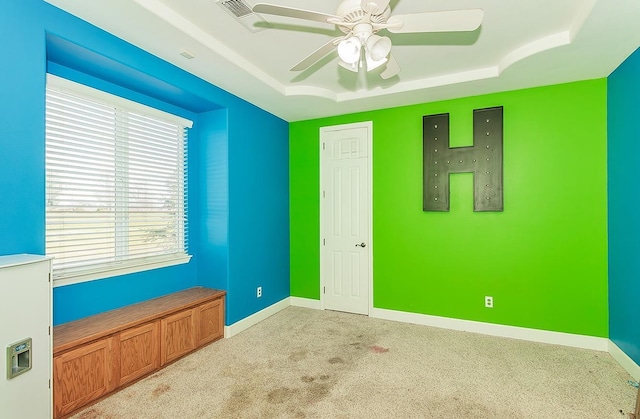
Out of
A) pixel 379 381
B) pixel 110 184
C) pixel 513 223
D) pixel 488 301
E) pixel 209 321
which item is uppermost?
pixel 110 184

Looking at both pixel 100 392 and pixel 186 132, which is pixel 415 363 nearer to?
pixel 100 392

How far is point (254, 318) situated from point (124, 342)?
1580 millimetres

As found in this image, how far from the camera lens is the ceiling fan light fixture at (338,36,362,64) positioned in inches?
66.6

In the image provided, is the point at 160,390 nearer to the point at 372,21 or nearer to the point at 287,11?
the point at 287,11

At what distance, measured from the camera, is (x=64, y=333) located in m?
2.16

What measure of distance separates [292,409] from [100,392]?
1411mm

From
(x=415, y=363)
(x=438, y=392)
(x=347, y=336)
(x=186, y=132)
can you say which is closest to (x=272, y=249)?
(x=347, y=336)

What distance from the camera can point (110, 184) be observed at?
268 cm

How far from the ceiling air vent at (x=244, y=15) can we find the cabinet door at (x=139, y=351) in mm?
2511

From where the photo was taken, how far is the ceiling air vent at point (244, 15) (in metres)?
2.02

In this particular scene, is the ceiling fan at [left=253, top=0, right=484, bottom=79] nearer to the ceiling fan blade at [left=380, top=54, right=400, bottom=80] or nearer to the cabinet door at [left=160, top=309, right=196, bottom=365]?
the ceiling fan blade at [left=380, top=54, right=400, bottom=80]

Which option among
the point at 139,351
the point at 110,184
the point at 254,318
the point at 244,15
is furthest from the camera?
the point at 254,318

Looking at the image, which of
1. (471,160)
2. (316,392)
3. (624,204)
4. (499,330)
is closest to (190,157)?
(316,392)

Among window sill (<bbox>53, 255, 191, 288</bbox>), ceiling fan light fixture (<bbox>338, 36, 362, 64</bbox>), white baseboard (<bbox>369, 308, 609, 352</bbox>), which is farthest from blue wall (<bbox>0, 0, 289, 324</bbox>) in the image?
ceiling fan light fixture (<bbox>338, 36, 362, 64</bbox>)
